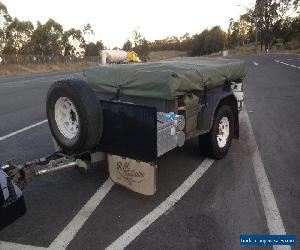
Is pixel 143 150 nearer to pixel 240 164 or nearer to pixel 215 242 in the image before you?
pixel 215 242

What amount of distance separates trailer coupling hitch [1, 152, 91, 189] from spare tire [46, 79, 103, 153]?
0.50ft

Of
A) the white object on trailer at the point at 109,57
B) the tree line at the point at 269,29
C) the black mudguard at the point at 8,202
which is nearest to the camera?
the black mudguard at the point at 8,202

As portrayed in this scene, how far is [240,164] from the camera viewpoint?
626cm

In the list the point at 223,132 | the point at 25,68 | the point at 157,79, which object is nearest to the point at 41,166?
the point at 157,79

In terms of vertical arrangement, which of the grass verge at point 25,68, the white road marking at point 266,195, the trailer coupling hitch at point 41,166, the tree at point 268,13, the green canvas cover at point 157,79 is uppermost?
the tree at point 268,13

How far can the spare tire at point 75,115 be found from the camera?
15.2ft

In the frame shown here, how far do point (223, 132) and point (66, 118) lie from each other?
289 cm

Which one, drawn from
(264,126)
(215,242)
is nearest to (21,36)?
(264,126)

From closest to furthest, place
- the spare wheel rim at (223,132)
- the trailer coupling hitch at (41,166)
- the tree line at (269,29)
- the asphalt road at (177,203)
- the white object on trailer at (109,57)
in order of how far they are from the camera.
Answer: the asphalt road at (177,203), the trailer coupling hitch at (41,166), the spare wheel rim at (223,132), the white object on trailer at (109,57), the tree line at (269,29)

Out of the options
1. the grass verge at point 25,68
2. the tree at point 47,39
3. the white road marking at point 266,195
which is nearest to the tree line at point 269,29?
the tree at point 47,39

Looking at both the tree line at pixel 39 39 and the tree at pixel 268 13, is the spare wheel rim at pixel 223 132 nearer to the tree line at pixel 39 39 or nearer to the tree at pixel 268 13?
the tree line at pixel 39 39

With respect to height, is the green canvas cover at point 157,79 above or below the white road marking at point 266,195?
above

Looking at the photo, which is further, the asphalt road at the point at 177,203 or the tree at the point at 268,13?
the tree at the point at 268,13

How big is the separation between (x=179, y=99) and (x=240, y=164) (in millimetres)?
1839
